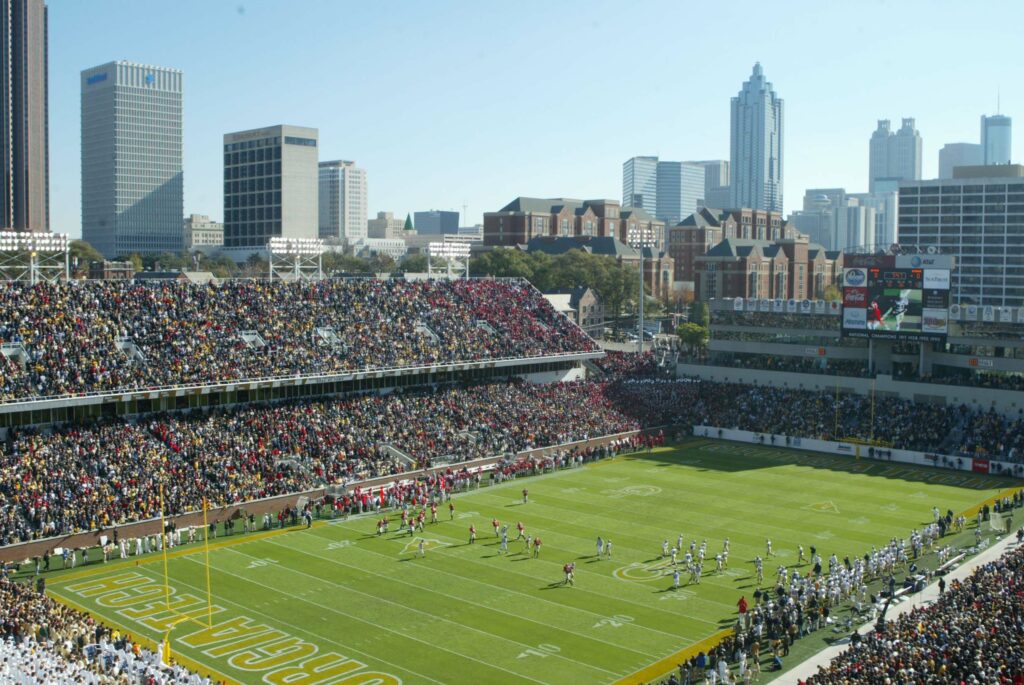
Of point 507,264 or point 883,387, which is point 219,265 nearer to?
point 507,264

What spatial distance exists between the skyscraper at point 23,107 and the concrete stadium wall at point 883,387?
152 metres

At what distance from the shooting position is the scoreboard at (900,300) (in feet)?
204

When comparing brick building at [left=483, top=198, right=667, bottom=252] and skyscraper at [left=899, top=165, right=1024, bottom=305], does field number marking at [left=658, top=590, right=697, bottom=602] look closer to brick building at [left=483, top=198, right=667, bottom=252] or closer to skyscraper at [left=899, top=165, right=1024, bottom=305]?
skyscraper at [left=899, top=165, right=1024, bottom=305]

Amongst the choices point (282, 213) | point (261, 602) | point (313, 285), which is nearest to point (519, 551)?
point (261, 602)

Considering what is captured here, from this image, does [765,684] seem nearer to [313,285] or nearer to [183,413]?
[183,413]

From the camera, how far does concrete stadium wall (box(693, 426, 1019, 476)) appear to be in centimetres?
5650

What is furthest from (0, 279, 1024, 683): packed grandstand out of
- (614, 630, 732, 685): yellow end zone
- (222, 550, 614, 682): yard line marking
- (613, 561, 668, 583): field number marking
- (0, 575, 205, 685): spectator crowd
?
(613, 561, 668, 583): field number marking

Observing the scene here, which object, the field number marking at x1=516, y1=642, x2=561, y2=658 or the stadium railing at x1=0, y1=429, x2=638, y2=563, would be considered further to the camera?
the stadium railing at x1=0, y1=429, x2=638, y2=563

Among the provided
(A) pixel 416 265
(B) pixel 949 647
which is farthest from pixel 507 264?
(B) pixel 949 647

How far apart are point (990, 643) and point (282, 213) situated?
181499mm

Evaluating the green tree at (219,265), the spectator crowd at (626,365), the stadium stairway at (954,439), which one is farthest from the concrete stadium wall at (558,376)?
the green tree at (219,265)

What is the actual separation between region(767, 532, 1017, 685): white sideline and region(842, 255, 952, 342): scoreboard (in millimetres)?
22292

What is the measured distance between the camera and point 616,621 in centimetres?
3275

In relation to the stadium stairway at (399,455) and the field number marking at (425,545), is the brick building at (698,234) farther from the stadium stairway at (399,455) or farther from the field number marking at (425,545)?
the field number marking at (425,545)
